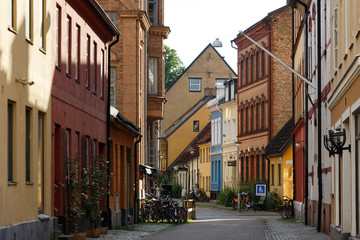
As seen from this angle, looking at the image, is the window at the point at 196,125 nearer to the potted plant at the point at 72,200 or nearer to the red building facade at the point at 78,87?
the red building facade at the point at 78,87

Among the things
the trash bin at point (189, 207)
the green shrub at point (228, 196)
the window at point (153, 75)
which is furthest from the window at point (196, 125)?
the trash bin at point (189, 207)

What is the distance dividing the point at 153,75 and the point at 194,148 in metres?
37.4

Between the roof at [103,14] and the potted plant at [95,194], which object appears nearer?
the potted plant at [95,194]

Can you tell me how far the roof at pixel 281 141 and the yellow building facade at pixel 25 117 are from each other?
1280 inches

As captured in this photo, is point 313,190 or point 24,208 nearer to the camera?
point 24,208

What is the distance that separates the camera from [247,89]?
63688 mm

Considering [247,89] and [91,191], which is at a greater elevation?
[247,89]

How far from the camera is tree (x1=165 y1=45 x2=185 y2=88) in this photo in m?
98.8

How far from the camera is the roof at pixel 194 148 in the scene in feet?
287

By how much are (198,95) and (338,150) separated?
245 feet

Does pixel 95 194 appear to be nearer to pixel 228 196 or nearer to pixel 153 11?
pixel 153 11

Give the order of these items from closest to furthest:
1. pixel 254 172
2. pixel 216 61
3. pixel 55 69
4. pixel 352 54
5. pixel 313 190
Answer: pixel 352 54, pixel 55 69, pixel 313 190, pixel 254 172, pixel 216 61

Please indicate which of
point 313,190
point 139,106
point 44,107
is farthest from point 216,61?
point 44,107

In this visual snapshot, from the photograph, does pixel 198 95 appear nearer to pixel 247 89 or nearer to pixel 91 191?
pixel 247 89
